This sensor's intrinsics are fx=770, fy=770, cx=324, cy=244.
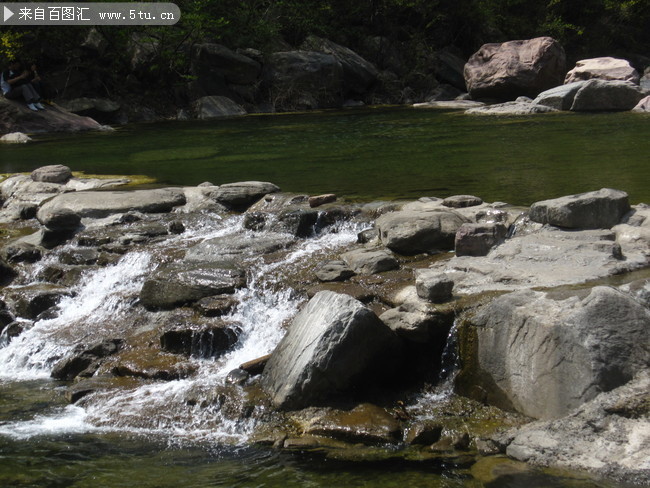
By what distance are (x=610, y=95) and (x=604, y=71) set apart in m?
2.91

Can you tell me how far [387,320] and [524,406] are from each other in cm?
144

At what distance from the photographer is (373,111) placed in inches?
1032

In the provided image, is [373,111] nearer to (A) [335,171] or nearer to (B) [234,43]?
(B) [234,43]

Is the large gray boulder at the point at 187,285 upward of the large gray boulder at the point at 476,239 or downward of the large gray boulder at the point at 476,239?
downward

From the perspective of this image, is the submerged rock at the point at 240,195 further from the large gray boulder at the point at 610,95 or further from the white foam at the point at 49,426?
the large gray boulder at the point at 610,95

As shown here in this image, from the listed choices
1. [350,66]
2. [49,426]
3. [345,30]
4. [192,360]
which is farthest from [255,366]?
[345,30]

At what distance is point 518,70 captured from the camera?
25.7m

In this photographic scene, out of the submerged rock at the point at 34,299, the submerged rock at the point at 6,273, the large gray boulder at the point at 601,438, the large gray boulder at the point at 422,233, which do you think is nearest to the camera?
the large gray boulder at the point at 601,438

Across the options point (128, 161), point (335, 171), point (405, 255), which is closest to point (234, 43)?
point (128, 161)

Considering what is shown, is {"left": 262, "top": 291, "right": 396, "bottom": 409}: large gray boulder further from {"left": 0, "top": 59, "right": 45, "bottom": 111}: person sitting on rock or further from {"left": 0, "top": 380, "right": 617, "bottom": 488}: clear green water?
{"left": 0, "top": 59, "right": 45, "bottom": 111}: person sitting on rock

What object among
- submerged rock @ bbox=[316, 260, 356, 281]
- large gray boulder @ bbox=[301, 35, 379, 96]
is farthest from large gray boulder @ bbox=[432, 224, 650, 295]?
large gray boulder @ bbox=[301, 35, 379, 96]

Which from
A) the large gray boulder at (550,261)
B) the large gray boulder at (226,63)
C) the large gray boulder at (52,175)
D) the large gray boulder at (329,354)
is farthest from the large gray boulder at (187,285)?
the large gray boulder at (226,63)

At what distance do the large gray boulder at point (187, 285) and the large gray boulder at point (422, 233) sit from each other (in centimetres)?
167

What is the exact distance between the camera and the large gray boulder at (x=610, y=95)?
68.6 feet
